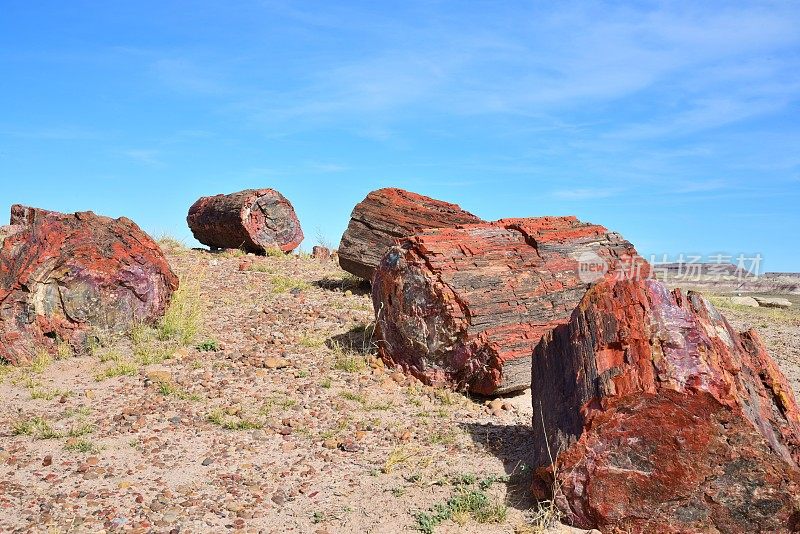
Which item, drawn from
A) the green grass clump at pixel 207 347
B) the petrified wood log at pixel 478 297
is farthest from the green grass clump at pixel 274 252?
the petrified wood log at pixel 478 297

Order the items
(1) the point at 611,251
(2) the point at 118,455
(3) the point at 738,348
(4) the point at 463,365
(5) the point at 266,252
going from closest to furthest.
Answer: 1. (3) the point at 738,348
2. (2) the point at 118,455
3. (4) the point at 463,365
4. (1) the point at 611,251
5. (5) the point at 266,252

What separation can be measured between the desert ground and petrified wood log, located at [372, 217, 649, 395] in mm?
310

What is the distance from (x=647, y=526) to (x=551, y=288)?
3.68 m

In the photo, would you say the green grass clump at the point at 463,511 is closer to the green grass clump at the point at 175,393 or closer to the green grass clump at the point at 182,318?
the green grass clump at the point at 175,393

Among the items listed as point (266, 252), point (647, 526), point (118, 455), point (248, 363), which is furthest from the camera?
point (266, 252)

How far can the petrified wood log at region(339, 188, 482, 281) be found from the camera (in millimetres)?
11352

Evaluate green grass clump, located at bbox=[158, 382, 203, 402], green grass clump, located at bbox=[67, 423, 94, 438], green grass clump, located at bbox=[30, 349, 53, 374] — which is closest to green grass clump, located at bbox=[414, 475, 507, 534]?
green grass clump, located at bbox=[158, 382, 203, 402]

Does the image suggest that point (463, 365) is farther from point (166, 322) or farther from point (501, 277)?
point (166, 322)

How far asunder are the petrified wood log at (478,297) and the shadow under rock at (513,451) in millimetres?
771

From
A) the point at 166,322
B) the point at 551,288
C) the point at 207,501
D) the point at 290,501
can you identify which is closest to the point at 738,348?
the point at 551,288

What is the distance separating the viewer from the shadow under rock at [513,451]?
5.01 m

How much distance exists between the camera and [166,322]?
918cm

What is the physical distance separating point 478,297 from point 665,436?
129 inches

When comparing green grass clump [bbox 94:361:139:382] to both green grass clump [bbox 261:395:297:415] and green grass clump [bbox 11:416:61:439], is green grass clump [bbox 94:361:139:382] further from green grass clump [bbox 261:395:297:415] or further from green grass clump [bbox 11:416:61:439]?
green grass clump [bbox 261:395:297:415]
